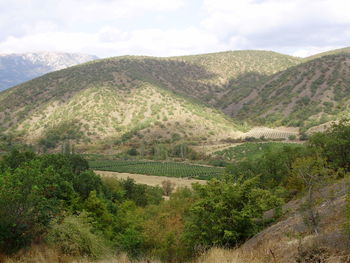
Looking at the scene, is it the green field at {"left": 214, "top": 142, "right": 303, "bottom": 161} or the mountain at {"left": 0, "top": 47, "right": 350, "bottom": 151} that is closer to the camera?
the green field at {"left": 214, "top": 142, "right": 303, "bottom": 161}

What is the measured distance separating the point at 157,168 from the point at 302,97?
61.0 metres

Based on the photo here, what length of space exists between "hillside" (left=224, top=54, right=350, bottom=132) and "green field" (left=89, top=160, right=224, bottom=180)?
3788 centimetres

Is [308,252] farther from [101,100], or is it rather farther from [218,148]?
[101,100]

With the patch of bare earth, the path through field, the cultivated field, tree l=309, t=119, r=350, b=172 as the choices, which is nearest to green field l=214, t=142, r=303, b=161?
the cultivated field

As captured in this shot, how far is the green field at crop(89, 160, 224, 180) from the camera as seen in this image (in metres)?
74.9

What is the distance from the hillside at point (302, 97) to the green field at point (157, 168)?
1491 inches

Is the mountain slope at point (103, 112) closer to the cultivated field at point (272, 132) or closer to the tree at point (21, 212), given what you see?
the cultivated field at point (272, 132)

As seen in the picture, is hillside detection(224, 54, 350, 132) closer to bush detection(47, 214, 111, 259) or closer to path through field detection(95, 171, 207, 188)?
path through field detection(95, 171, 207, 188)

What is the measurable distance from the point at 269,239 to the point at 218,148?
8067cm

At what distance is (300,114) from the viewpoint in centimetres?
10906

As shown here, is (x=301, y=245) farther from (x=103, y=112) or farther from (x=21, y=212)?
(x=103, y=112)

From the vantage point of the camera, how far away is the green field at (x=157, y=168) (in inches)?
2948

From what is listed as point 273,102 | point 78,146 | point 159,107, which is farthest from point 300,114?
point 78,146

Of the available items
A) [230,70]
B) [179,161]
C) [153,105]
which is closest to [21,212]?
[179,161]
